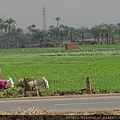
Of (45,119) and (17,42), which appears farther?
(17,42)

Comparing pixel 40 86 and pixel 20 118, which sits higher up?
pixel 20 118

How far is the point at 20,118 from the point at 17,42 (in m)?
193

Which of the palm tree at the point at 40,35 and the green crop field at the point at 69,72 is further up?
the palm tree at the point at 40,35

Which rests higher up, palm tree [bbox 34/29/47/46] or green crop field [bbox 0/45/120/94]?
palm tree [bbox 34/29/47/46]

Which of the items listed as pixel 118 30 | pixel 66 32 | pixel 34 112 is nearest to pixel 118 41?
pixel 118 30

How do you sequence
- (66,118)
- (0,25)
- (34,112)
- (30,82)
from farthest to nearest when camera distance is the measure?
(0,25)
(30,82)
(34,112)
(66,118)

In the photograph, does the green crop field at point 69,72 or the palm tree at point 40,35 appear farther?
the palm tree at point 40,35

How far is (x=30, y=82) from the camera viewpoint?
2167 centimetres

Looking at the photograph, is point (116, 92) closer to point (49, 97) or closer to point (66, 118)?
point (49, 97)

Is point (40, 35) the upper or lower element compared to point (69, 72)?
upper

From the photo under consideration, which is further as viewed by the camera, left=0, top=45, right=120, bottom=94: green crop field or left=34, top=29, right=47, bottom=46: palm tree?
left=34, top=29, right=47, bottom=46: palm tree

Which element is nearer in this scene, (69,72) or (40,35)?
(69,72)

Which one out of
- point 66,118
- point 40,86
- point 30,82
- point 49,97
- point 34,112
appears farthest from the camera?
point 40,86

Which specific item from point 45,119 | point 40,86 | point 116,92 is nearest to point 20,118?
point 45,119
